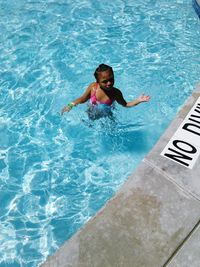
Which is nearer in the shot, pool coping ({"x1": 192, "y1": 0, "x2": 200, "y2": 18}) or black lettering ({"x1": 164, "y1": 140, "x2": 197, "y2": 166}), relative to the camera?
black lettering ({"x1": 164, "y1": 140, "x2": 197, "y2": 166})

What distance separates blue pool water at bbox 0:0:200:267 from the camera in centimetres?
518

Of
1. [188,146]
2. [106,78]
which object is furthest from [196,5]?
[188,146]

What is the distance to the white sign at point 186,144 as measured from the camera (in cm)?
466

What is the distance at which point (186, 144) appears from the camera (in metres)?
4.81

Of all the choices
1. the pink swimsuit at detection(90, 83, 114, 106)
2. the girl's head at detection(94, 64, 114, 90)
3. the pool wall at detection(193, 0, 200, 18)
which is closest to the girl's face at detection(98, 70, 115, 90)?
the girl's head at detection(94, 64, 114, 90)

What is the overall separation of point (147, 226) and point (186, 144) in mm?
1403

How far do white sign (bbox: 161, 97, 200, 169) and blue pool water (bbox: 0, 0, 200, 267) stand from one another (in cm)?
113

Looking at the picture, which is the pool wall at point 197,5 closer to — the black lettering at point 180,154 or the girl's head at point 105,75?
the girl's head at point 105,75

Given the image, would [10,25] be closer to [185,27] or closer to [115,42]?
[115,42]

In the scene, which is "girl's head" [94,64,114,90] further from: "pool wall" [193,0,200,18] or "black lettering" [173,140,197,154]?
"pool wall" [193,0,200,18]

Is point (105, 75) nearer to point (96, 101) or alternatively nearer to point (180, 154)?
point (96, 101)

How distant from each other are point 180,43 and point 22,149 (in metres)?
4.79

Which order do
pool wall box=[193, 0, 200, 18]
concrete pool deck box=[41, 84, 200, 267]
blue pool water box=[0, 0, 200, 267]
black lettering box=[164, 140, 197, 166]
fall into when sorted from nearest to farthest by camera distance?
concrete pool deck box=[41, 84, 200, 267]
black lettering box=[164, 140, 197, 166]
blue pool water box=[0, 0, 200, 267]
pool wall box=[193, 0, 200, 18]

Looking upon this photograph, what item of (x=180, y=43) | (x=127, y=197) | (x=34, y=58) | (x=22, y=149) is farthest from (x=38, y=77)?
(x=127, y=197)
